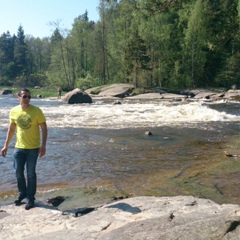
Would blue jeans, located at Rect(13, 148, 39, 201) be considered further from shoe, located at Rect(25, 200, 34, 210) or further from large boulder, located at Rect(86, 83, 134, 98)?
large boulder, located at Rect(86, 83, 134, 98)

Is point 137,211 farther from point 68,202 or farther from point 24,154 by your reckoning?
point 24,154

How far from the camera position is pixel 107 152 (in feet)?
38.3

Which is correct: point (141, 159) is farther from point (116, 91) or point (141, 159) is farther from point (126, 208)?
point (116, 91)

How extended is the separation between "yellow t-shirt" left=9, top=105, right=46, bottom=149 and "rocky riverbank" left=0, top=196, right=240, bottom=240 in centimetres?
108

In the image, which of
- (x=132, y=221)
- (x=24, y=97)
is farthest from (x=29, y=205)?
(x=132, y=221)

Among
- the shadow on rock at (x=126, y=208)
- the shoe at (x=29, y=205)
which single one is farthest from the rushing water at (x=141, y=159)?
the shadow on rock at (x=126, y=208)

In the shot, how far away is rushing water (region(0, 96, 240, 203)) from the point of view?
25.3 ft

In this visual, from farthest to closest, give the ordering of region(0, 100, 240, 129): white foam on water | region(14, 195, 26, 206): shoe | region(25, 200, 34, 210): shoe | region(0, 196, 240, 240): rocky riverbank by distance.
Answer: region(0, 100, 240, 129): white foam on water → region(14, 195, 26, 206): shoe → region(25, 200, 34, 210): shoe → region(0, 196, 240, 240): rocky riverbank

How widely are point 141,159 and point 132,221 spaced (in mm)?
6092

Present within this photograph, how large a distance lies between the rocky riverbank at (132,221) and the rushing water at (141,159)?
1.93m

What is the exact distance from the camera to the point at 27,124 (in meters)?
5.85

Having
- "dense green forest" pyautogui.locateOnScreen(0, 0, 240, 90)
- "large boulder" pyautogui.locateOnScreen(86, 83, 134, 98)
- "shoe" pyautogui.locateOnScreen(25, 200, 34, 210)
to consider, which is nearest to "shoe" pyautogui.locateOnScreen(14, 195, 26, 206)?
"shoe" pyautogui.locateOnScreen(25, 200, 34, 210)

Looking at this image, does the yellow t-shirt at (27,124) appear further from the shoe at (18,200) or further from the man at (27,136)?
the shoe at (18,200)

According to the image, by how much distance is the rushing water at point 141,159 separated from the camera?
773cm
